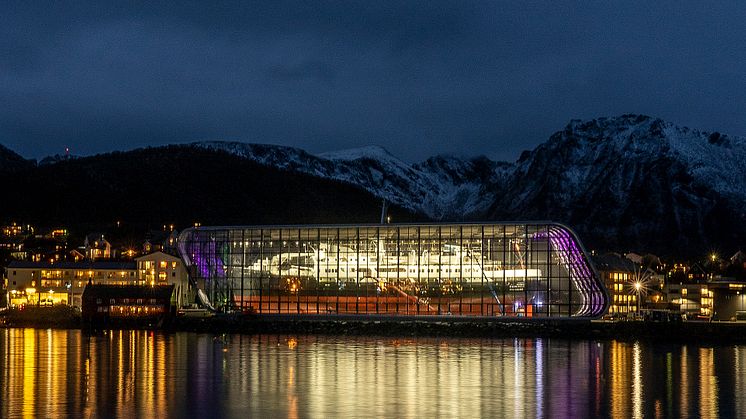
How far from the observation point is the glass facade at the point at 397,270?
302ft

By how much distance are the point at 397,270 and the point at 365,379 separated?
141ft

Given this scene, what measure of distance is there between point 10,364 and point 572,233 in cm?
5062

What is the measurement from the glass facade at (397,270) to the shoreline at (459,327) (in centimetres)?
175

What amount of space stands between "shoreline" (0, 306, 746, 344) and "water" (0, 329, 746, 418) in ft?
23.7

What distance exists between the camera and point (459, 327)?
89312 mm

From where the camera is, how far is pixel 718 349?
256 ft

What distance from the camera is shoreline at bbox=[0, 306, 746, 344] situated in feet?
286

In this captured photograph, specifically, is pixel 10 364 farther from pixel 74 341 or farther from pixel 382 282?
pixel 382 282

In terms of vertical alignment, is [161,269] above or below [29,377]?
above

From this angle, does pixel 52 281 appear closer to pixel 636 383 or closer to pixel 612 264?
pixel 612 264

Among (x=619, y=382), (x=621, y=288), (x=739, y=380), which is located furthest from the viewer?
(x=621, y=288)

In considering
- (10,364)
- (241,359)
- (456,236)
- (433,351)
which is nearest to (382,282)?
(456,236)

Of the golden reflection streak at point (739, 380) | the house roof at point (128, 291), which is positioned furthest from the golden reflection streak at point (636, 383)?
the house roof at point (128, 291)

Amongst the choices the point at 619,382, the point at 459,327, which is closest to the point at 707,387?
the point at 619,382
